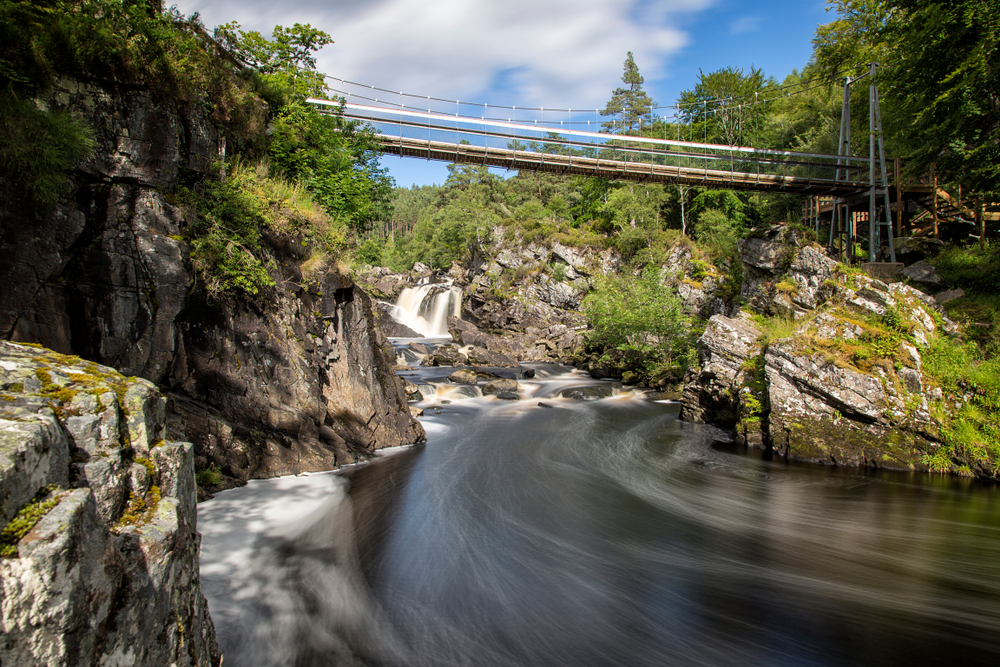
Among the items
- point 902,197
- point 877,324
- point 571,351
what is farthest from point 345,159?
point 902,197

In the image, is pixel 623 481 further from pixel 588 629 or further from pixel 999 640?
pixel 999 640

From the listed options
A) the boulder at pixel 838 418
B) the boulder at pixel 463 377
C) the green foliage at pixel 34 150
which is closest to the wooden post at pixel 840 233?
the boulder at pixel 838 418

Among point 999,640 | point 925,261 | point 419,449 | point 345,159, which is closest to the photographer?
point 999,640

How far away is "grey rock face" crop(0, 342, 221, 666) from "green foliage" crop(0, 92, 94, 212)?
3.77 meters

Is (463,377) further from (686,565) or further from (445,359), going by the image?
(686,565)

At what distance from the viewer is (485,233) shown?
43.6m

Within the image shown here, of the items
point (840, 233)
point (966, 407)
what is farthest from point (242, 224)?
point (840, 233)

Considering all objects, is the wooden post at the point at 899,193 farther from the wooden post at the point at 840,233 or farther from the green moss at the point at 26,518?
the green moss at the point at 26,518

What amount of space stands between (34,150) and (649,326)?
64.5 feet

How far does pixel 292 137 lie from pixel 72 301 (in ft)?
20.8

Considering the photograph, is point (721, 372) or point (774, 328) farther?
point (721, 372)

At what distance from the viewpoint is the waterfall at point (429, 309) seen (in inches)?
1433

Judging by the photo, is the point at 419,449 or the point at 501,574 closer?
the point at 501,574

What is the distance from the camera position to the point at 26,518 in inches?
92.3
